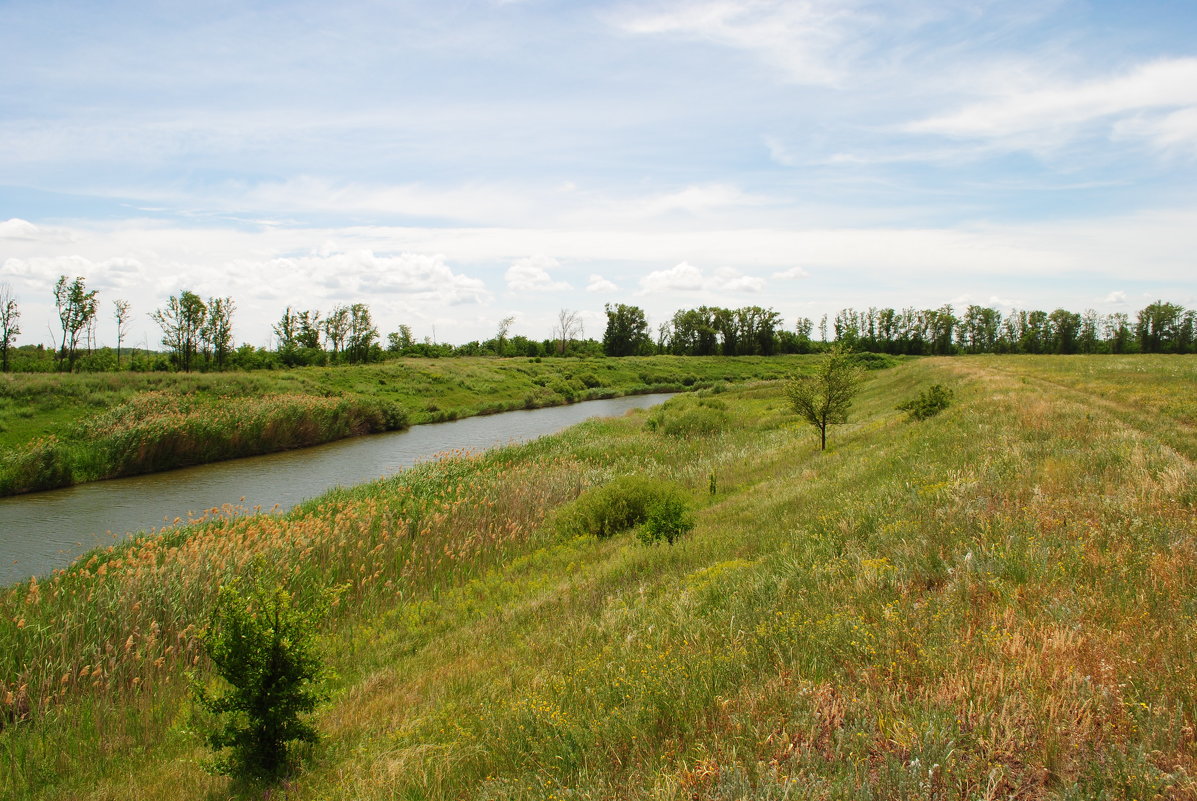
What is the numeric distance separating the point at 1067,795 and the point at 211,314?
65.4 metres

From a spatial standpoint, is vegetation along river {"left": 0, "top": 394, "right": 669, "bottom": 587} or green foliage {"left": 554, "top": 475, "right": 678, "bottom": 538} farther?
vegetation along river {"left": 0, "top": 394, "right": 669, "bottom": 587}

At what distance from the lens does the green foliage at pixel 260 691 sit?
17.7ft

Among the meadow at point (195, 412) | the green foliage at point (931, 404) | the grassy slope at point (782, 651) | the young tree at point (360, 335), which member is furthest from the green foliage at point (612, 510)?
the young tree at point (360, 335)

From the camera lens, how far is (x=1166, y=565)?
5.08 m

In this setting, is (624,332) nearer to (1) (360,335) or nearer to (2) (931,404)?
(1) (360,335)

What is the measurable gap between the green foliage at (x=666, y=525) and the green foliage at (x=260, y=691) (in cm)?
712

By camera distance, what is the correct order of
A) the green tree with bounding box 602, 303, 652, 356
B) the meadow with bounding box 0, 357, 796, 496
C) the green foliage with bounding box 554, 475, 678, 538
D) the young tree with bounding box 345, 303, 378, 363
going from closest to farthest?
the green foliage with bounding box 554, 475, 678, 538 < the meadow with bounding box 0, 357, 796, 496 < the young tree with bounding box 345, 303, 378, 363 < the green tree with bounding box 602, 303, 652, 356

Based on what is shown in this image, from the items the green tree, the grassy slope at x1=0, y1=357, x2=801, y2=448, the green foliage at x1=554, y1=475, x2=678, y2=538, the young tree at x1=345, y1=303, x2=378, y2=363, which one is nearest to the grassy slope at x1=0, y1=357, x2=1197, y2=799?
the green foliage at x1=554, y1=475, x2=678, y2=538

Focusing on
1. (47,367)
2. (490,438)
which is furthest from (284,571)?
(47,367)

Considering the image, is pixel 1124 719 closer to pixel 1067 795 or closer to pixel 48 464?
pixel 1067 795

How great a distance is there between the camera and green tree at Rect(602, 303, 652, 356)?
136 meters

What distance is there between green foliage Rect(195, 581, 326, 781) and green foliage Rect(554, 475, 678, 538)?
8690 mm

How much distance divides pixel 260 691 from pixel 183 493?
21472 millimetres

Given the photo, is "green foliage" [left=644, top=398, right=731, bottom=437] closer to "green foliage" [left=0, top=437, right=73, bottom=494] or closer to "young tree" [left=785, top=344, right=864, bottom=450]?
"young tree" [left=785, top=344, right=864, bottom=450]
